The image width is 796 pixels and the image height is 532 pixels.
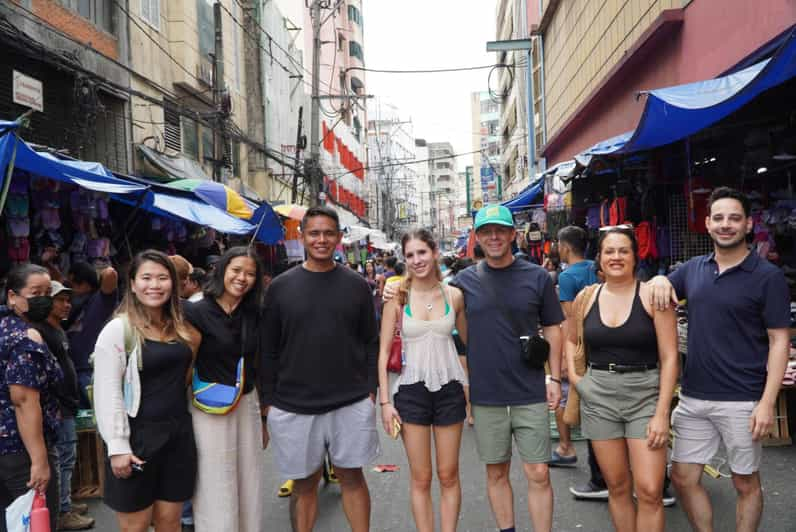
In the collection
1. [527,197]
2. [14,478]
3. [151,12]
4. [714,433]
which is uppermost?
[151,12]

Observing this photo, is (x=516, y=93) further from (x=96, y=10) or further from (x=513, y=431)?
(x=513, y=431)

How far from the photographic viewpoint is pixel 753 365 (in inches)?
140

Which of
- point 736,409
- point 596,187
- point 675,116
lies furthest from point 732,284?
point 596,187

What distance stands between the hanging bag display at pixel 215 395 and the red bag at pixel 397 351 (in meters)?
0.88

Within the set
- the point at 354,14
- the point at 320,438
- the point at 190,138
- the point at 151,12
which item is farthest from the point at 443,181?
the point at 320,438

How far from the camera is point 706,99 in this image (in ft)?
17.6

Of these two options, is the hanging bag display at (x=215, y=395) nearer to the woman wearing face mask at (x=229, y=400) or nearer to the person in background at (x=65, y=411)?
the woman wearing face mask at (x=229, y=400)

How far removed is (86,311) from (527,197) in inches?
392

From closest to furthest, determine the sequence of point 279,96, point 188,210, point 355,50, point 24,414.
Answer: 1. point 24,414
2. point 188,210
3. point 279,96
4. point 355,50

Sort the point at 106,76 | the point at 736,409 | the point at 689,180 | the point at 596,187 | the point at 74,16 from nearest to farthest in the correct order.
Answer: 1. the point at 736,409
2. the point at 689,180
3. the point at 596,187
4. the point at 74,16
5. the point at 106,76

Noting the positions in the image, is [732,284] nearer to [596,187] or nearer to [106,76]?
[596,187]

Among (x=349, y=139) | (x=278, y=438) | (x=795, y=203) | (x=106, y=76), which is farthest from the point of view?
(x=349, y=139)

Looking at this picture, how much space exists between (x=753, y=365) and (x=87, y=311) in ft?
16.4

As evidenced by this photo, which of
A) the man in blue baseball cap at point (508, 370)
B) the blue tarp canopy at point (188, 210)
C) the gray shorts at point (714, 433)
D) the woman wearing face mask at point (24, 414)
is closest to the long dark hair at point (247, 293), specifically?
the woman wearing face mask at point (24, 414)
